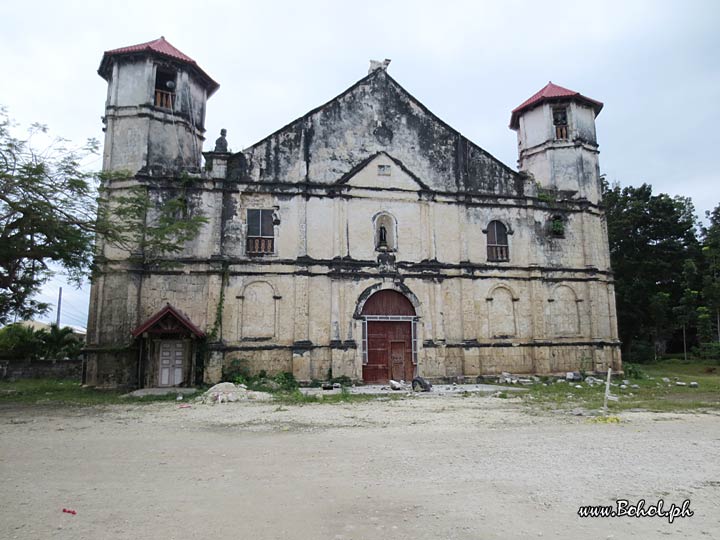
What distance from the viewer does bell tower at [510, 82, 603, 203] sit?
2284 cm

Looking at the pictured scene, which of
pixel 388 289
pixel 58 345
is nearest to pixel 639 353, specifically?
pixel 388 289

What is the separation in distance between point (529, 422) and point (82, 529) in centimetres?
830

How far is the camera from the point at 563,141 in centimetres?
2300

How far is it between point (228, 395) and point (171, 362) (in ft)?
14.2

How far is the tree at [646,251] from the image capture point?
33.5 meters

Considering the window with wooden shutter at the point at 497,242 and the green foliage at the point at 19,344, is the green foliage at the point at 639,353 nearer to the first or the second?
the window with wooden shutter at the point at 497,242

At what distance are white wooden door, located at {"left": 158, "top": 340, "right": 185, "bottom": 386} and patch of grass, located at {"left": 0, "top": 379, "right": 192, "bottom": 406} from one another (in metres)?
1.30

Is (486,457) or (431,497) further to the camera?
(486,457)

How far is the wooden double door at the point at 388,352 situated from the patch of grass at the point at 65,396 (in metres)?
6.80

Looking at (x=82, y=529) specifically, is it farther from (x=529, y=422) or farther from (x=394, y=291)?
(x=394, y=291)

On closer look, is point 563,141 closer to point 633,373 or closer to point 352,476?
point 633,373

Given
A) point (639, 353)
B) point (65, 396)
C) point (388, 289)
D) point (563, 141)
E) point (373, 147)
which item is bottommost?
point (65, 396)

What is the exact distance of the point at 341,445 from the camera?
823cm

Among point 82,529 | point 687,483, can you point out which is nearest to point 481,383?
point 687,483
